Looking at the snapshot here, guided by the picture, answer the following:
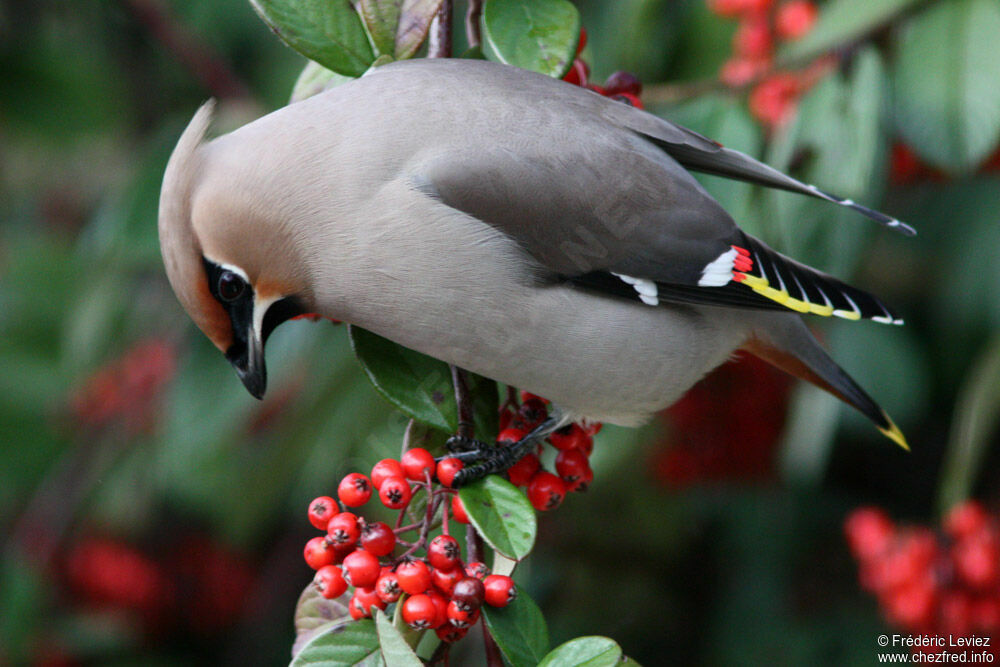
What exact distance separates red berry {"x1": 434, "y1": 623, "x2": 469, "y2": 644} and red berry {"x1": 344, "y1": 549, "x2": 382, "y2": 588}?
0.37 ft

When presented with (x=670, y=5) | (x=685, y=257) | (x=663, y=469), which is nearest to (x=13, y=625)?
(x=663, y=469)

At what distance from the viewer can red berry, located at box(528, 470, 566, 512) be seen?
162 cm

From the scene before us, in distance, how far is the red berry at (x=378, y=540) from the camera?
1402 millimetres

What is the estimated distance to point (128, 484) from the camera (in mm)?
3172

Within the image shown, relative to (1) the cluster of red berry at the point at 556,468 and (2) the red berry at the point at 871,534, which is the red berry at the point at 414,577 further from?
(2) the red berry at the point at 871,534

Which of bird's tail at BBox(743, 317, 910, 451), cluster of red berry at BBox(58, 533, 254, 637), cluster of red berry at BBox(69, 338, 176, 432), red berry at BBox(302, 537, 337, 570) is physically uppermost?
red berry at BBox(302, 537, 337, 570)

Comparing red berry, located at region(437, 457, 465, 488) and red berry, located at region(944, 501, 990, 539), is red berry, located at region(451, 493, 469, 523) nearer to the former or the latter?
red berry, located at region(437, 457, 465, 488)

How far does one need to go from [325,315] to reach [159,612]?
2484 mm

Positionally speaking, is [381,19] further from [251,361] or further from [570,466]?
[570,466]

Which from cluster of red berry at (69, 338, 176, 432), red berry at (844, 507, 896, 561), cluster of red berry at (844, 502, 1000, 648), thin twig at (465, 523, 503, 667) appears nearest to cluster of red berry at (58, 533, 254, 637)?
cluster of red berry at (69, 338, 176, 432)

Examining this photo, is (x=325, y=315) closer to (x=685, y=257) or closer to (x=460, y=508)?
(x=460, y=508)

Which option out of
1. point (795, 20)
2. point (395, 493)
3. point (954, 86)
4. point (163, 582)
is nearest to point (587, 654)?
point (395, 493)

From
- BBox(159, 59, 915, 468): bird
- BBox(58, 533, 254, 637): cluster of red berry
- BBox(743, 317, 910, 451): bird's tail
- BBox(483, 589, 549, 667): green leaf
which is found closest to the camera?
BBox(483, 589, 549, 667): green leaf

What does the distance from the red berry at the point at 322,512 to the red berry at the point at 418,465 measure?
0.12 m
